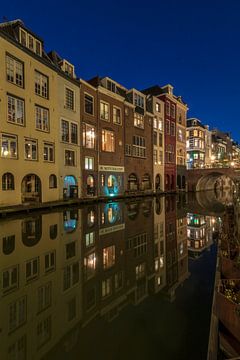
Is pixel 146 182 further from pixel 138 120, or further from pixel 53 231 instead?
pixel 53 231

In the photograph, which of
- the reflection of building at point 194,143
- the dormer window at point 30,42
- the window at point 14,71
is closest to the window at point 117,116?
the dormer window at point 30,42

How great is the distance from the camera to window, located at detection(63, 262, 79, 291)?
7.84m

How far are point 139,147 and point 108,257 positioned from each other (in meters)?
32.9

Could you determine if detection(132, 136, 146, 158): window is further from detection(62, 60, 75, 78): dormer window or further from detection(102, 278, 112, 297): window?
detection(102, 278, 112, 297): window

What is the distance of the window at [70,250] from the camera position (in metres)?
10.5

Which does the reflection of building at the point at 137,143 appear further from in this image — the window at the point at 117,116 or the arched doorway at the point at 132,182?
the window at the point at 117,116

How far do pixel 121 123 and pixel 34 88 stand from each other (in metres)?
16.1

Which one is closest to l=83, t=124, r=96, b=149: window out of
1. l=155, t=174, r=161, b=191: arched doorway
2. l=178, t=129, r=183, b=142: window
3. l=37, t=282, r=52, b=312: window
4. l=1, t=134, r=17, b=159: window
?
l=1, t=134, r=17, b=159: window

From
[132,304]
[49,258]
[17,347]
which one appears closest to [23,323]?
[17,347]

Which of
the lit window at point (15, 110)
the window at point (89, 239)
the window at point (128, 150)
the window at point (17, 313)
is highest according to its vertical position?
the lit window at point (15, 110)

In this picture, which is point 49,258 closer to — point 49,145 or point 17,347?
point 17,347

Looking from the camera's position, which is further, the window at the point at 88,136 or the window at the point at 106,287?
the window at the point at 88,136

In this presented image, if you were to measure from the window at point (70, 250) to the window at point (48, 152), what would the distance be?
1567 centimetres

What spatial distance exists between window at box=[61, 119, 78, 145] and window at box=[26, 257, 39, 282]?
2063 centimetres
